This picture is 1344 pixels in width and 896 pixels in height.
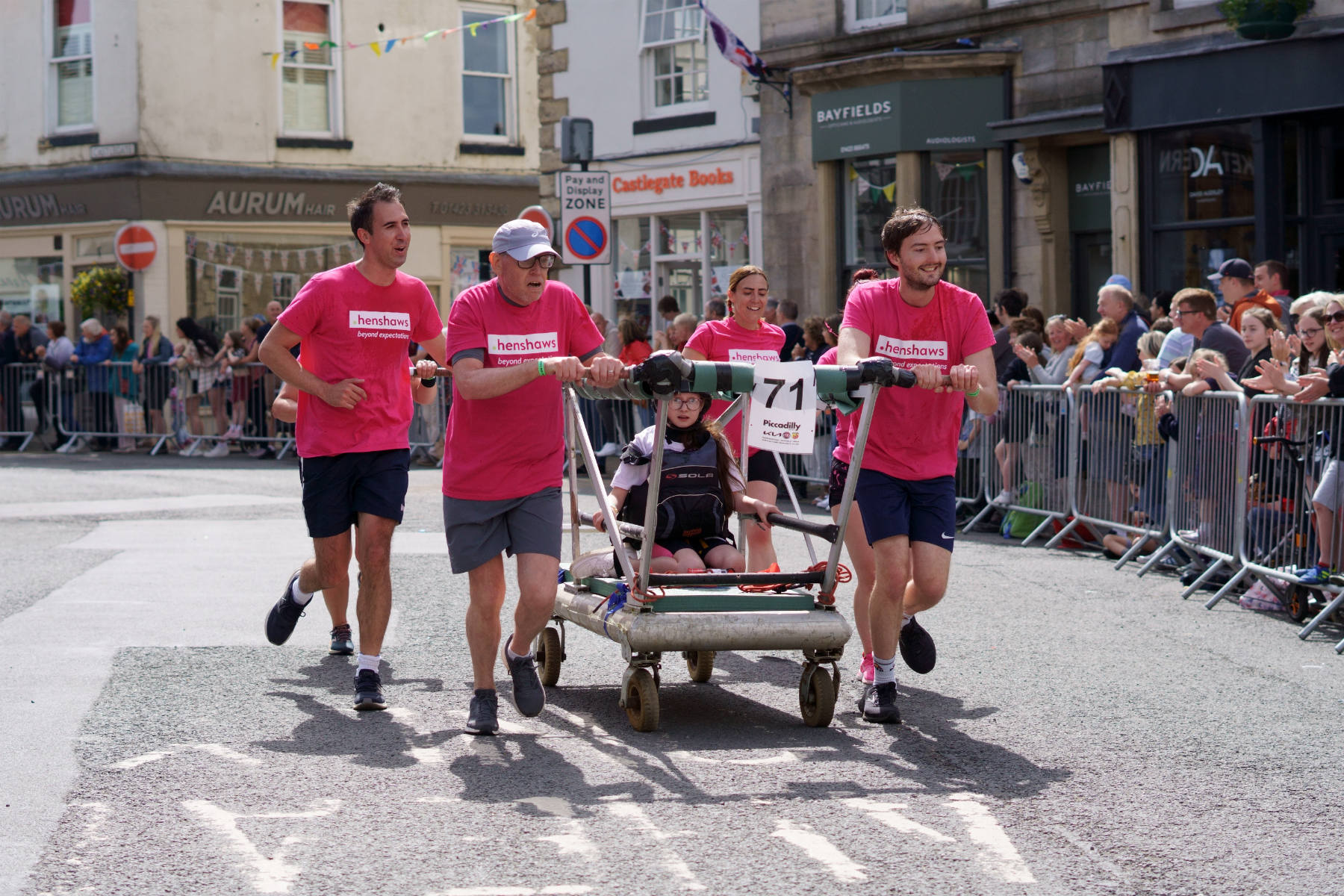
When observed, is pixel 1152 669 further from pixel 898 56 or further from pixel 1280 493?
pixel 898 56

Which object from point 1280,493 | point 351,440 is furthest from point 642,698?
point 1280,493

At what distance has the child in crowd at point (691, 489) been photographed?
7.79m

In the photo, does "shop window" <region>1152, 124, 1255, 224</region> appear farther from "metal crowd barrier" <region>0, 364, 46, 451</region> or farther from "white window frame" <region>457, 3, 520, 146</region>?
"white window frame" <region>457, 3, 520, 146</region>

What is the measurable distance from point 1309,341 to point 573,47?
60.1 ft

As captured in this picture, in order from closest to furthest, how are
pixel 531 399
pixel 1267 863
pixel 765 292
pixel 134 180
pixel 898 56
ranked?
pixel 1267 863, pixel 531 399, pixel 765 292, pixel 898 56, pixel 134 180

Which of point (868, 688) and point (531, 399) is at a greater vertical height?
point (531, 399)

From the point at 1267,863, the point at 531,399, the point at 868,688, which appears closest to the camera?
the point at 1267,863

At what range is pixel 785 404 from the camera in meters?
6.67

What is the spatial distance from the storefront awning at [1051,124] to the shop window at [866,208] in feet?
6.39

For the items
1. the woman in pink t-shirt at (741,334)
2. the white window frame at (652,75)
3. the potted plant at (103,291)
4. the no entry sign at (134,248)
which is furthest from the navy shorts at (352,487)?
the potted plant at (103,291)

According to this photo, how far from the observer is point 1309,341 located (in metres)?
9.91

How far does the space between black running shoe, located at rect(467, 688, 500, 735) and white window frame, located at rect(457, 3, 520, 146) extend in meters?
28.1

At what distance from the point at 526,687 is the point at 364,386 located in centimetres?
154

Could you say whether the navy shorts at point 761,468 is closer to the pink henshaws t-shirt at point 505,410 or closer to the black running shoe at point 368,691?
the pink henshaws t-shirt at point 505,410
